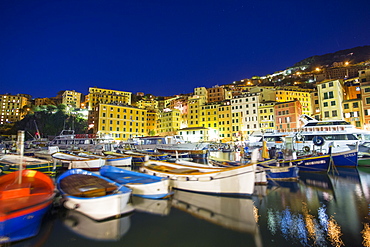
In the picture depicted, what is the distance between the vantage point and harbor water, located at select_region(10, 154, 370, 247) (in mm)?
5516

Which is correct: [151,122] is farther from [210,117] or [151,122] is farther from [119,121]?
[210,117]

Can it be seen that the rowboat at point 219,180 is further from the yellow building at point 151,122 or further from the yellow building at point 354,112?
the yellow building at point 151,122

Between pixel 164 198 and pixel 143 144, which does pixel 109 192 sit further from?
pixel 143 144

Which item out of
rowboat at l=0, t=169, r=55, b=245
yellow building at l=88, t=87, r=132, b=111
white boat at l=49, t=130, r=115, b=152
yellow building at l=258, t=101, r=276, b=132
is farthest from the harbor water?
yellow building at l=88, t=87, r=132, b=111

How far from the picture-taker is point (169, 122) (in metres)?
76.4

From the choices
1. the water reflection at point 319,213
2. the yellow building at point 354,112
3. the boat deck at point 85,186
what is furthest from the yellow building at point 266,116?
the boat deck at point 85,186

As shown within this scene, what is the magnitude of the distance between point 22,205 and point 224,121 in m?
65.2

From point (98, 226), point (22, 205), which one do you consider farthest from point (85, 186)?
point (22, 205)

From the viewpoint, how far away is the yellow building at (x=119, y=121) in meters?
56.5

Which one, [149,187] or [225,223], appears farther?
[149,187]

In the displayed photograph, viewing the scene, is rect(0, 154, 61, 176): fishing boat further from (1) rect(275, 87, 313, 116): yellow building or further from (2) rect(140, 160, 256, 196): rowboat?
(1) rect(275, 87, 313, 116): yellow building

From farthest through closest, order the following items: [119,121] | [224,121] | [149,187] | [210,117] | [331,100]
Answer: [210,117] → [224,121] → [119,121] → [331,100] → [149,187]

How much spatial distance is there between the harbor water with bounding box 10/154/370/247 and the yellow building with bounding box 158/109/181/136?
65.4 metres

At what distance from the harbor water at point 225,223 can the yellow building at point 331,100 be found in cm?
4304
